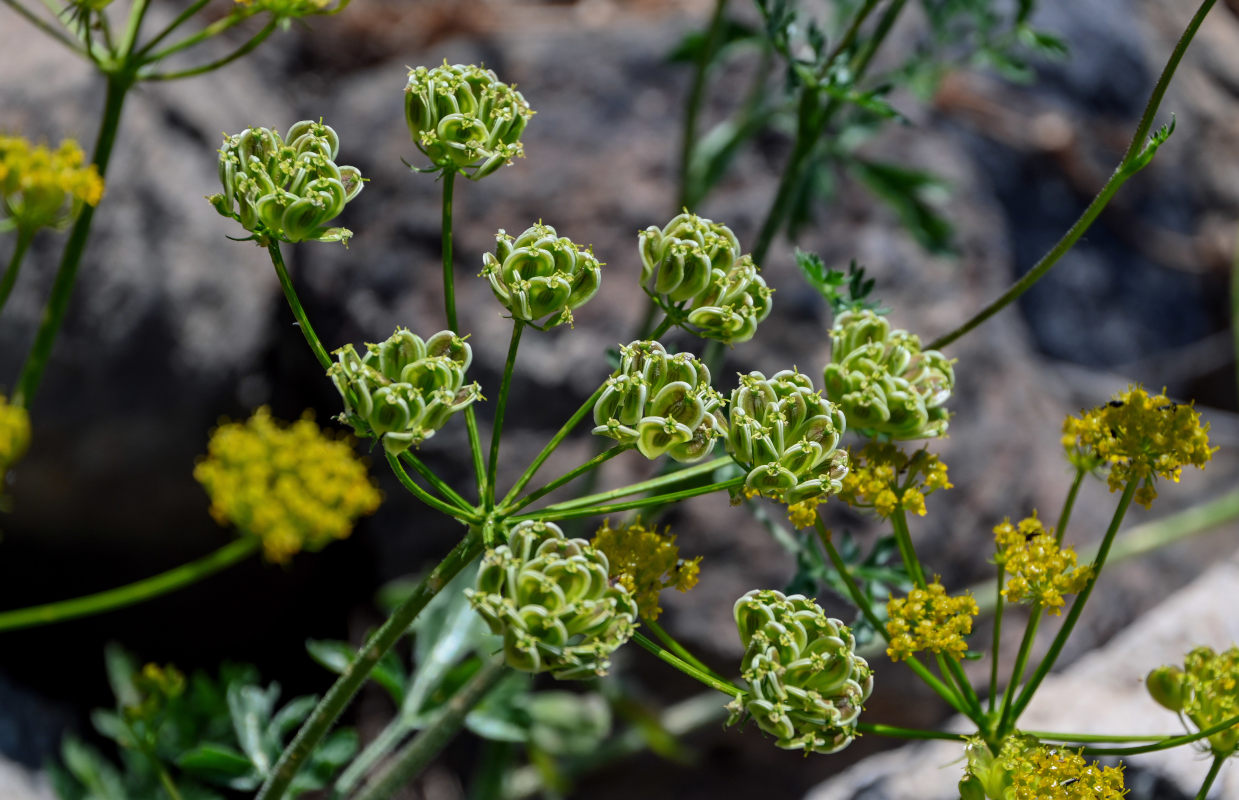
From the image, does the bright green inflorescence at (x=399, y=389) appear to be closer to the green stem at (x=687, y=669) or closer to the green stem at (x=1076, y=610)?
the green stem at (x=687, y=669)

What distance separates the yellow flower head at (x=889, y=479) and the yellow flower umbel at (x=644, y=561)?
353mm

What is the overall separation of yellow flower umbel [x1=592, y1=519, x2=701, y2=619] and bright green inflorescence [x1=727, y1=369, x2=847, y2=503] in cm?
18

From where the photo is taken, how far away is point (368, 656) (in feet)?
5.01

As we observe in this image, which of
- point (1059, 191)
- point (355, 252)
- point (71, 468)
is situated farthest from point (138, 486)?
point (1059, 191)

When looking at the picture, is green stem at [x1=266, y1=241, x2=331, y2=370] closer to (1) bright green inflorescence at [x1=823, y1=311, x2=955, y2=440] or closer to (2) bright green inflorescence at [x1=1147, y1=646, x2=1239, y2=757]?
(1) bright green inflorescence at [x1=823, y1=311, x2=955, y2=440]

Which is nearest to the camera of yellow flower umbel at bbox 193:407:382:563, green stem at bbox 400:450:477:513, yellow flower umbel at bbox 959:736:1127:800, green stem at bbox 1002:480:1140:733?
green stem at bbox 400:450:477:513

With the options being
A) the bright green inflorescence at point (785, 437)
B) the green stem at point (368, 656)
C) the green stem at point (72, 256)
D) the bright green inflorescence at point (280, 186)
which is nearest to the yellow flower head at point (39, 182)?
the green stem at point (72, 256)

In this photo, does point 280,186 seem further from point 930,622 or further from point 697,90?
point 697,90

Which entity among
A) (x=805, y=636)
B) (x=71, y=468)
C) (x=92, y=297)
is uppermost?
(x=805, y=636)

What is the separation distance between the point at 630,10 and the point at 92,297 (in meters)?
3.18

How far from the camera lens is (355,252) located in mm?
4371

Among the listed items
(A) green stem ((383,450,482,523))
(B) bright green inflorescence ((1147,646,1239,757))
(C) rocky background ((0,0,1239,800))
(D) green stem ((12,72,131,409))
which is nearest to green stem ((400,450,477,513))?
(A) green stem ((383,450,482,523))

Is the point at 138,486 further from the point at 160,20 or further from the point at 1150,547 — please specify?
the point at 1150,547

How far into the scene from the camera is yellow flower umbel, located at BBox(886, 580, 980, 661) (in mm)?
1629
